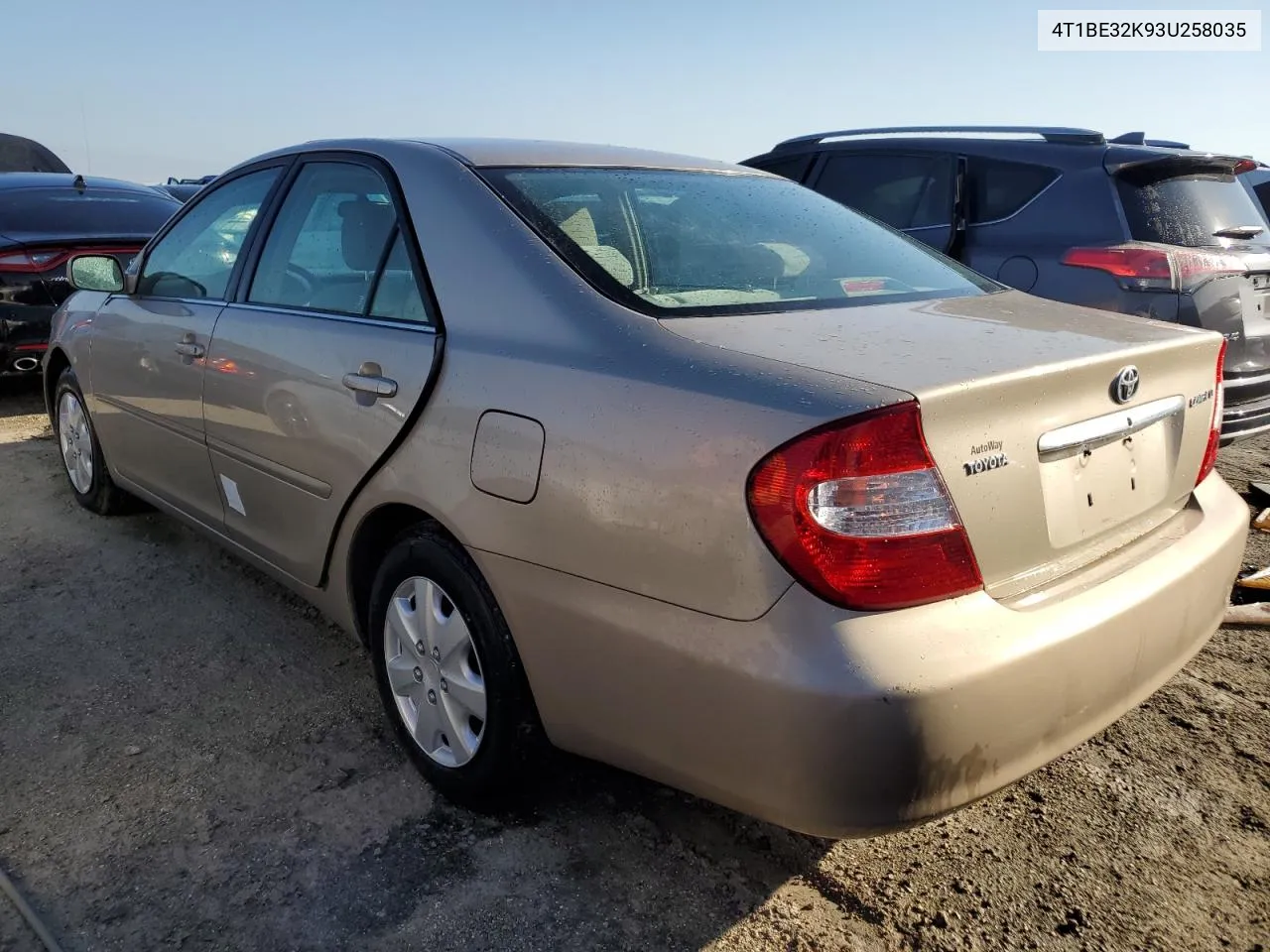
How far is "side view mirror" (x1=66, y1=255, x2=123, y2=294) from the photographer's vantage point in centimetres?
373

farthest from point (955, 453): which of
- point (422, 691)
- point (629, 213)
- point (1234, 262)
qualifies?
point (1234, 262)

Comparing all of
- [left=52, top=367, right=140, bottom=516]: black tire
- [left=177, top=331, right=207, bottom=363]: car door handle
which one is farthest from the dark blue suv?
[left=52, top=367, right=140, bottom=516]: black tire

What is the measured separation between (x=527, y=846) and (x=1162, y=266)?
350cm

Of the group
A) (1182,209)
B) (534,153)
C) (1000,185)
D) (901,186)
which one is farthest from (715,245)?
(901,186)

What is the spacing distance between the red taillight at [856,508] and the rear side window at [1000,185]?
370cm

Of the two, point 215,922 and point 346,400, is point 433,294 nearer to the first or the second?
point 346,400

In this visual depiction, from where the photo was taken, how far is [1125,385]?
1943mm

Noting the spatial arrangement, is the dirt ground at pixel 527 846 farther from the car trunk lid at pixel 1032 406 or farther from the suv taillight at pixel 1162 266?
the suv taillight at pixel 1162 266

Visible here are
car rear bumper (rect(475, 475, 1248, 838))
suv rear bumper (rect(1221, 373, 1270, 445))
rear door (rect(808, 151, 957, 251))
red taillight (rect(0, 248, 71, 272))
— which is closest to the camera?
car rear bumper (rect(475, 475, 1248, 838))

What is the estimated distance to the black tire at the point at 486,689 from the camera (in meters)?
2.10

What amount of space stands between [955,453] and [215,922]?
5.53 feet

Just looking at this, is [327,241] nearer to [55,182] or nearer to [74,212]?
[74,212]

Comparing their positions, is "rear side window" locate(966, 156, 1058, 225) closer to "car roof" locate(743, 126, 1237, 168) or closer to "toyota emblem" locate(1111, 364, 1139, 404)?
"car roof" locate(743, 126, 1237, 168)

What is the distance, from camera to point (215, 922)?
1.98 meters
